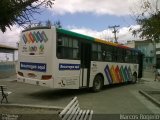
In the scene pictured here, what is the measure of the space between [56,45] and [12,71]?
19602mm

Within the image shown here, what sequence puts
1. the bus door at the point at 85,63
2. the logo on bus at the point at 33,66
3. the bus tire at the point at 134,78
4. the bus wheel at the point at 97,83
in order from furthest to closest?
the bus tire at the point at 134,78, the bus wheel at the point at 97,83, the bus door at the point at 85,63, the logo on bus at the point at 33,66

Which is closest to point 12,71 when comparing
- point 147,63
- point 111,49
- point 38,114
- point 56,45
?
point 111,49

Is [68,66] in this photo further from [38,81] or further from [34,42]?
[34,42]

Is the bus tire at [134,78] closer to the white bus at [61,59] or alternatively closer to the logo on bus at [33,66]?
the white bus at [61,59]

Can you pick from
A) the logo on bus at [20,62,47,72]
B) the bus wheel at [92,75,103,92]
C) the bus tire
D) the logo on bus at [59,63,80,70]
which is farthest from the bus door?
the bus tire

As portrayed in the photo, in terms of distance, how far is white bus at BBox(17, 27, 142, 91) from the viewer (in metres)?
15.6

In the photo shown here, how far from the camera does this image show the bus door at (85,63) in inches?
704

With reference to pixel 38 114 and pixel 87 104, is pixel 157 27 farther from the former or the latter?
pixel 38 114

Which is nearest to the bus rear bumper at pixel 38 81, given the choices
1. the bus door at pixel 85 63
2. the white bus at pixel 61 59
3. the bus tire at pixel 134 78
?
the white bus at pixel 61 59

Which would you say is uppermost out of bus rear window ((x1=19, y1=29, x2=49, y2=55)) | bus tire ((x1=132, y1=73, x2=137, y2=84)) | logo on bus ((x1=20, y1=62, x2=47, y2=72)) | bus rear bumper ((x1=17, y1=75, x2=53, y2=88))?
bus rear window ((x1=19, y1=29, x2=49, y2=55))

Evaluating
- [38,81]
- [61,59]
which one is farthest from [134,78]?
[38,81]

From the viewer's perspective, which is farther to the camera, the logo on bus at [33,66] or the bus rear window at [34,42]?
the bus rear window at [34,42]

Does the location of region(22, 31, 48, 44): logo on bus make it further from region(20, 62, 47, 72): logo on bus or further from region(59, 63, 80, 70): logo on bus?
→ region(59, 63, 80, 70): logo on bus

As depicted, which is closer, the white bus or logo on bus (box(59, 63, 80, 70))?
the white bus
